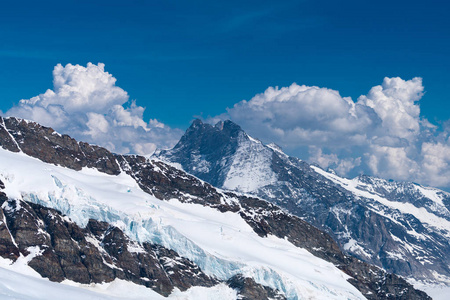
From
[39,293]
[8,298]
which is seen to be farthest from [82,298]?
[8,298]

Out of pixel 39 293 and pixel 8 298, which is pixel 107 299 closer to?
pixel 39 293

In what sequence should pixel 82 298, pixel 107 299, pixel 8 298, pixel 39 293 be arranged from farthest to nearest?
pixel 107 299, pixel 82 298, pixel 39 293, pixel 8 298

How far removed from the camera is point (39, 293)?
15112 cm

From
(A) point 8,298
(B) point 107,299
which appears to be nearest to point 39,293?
(A) point 8,298

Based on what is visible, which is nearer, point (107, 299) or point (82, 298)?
point (82, 298)

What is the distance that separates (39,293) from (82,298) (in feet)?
66.8

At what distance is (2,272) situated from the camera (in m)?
159

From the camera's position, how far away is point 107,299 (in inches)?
7662

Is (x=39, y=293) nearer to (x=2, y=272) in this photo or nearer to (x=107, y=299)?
(x=2, y=272)

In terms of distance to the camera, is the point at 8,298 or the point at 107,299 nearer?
the point at 8,298

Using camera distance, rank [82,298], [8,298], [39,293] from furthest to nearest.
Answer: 1. [82,298]
2. [39,293]
3. [8,298]

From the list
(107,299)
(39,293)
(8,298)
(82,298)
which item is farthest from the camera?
(107,299)

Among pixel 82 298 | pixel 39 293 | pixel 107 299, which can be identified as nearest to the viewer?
pixel 39 293

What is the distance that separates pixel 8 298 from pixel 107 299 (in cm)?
7448
